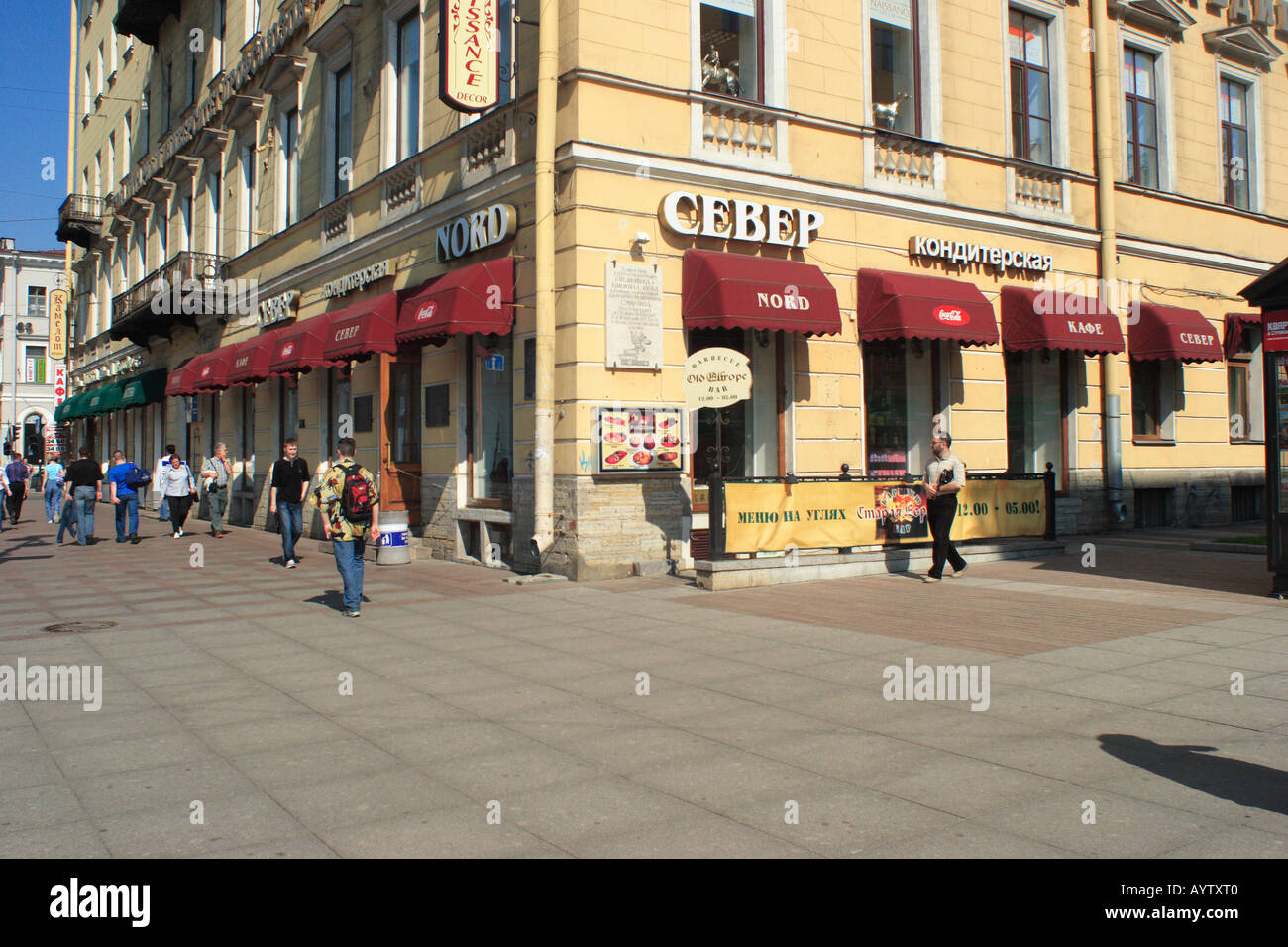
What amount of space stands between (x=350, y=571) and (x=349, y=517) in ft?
1.85

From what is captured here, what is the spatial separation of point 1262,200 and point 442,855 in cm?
2359

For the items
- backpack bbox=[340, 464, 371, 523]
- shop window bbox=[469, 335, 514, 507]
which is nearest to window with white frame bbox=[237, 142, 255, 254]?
shop window bbox=[469, 335, 514, 507]

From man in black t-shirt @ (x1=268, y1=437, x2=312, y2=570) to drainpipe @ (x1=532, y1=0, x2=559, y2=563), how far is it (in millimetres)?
4721

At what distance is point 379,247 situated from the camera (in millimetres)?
17859

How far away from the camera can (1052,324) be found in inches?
658

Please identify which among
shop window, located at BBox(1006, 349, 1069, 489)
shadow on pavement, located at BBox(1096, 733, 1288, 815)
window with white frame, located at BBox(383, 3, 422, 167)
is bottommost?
shadow on pavement, located at BBox(1096, 733, 1288, 815)

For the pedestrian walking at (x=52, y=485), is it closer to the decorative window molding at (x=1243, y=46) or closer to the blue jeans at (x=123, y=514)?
the blue jeans at (x=123, y=514)

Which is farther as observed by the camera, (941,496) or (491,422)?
(491,422)

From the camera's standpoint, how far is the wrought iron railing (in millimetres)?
26719

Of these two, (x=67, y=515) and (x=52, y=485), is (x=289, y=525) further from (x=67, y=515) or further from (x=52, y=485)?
(x=52, y=485)

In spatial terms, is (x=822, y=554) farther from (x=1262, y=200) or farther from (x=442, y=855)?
(x=1262, y=200)

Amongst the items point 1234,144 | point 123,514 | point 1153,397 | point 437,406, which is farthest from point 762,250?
point 123,514

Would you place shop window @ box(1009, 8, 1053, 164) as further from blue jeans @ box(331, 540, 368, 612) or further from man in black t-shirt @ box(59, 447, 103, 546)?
man in black t-shirt @ box(59, 447, 103, 546)

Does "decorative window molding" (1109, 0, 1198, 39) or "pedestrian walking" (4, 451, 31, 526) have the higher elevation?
"decorative window molding" (1109, 0, 1198, 39)
